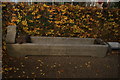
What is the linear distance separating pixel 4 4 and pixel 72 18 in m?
2.53

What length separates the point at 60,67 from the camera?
3.37 meters

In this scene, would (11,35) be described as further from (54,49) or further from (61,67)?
(61,67)

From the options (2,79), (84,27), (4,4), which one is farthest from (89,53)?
(4,4)

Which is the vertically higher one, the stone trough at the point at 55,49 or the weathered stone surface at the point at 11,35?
the weathered stone surface at the point at 11,35

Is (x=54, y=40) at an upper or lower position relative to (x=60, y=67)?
upper

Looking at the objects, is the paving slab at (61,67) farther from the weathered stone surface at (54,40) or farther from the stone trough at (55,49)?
the weathered stone surface at (54,40)

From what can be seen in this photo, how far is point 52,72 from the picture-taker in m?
3.12

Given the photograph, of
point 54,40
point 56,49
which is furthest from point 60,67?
point 54,40

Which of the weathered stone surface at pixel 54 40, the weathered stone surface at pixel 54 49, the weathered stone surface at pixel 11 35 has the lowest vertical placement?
the weathered stone surface at pixel 54 49

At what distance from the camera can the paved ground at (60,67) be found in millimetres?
3008

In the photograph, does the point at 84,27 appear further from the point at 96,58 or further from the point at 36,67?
the point at 36,67

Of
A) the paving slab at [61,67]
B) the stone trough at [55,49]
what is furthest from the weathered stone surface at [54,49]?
the paving slab at [61,67]

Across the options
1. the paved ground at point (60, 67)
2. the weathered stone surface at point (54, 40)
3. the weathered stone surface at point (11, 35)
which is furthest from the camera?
the weathered stone surface at point (54, 40)

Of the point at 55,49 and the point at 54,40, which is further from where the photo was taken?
the point at 54,40
